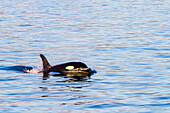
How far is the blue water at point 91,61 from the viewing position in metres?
15.5

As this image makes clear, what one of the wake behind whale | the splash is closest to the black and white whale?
the splash

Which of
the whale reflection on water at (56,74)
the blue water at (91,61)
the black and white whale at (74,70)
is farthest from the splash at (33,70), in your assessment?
the black and white whale at (74,70)

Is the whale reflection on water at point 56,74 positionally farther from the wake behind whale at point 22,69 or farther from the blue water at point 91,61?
the blue water at point 91,61

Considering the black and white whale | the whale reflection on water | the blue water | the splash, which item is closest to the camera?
the blue water

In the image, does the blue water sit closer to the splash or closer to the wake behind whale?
the wake behind whale

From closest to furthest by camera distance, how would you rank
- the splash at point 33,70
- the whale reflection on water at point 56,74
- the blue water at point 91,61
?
the blue water at point 91,61
the whale reflection on water at point 56,74
the splash at point 33,70

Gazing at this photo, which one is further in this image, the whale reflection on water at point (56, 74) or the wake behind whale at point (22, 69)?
the wake behind whale at point (22, 69)

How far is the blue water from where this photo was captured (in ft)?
50.7

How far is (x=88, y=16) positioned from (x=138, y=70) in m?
29.3

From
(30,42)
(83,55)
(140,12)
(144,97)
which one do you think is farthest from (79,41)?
(140,12)

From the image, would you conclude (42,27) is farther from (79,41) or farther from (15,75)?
(15,75)

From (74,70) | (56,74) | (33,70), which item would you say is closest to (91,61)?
(33,70)

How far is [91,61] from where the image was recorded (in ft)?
79.4

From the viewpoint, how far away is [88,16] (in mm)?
50375
